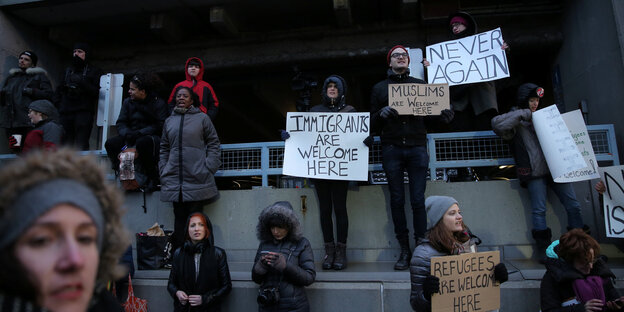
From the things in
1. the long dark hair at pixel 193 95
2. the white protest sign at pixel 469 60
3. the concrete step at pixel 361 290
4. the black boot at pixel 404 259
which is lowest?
the concrete step at pixel 361 290

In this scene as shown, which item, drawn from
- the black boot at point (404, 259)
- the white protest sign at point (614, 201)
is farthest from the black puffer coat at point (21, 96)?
the white protest sign at point (614, 201)

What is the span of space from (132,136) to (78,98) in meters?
1.88

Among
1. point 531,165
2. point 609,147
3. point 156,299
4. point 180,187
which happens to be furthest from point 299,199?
point 609,147

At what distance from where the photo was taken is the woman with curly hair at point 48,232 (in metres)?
1.06

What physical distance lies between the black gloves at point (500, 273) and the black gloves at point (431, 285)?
0.57 meters

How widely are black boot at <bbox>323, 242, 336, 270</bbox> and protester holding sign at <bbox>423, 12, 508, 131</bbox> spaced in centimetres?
253

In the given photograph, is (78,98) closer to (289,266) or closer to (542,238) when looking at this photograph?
(289,266)

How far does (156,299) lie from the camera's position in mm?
4688

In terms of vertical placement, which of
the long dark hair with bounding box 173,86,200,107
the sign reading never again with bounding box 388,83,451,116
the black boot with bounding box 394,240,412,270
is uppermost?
the long dark hair with bounding box 173,86,200,107

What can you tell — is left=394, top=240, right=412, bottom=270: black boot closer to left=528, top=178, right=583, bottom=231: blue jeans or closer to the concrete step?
the concrete step

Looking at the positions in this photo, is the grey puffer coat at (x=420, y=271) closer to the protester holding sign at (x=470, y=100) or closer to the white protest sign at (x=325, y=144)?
the white protest sign at (x=325, y=144)

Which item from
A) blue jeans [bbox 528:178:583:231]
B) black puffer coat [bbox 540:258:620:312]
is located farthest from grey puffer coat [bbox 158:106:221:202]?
blue jeans [bbox 528:178:583:231]

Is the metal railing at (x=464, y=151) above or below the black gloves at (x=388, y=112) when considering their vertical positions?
below

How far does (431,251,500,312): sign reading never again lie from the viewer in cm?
277
